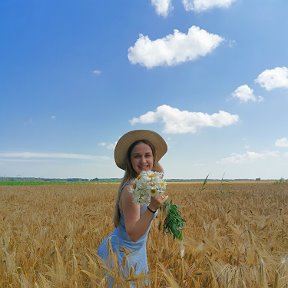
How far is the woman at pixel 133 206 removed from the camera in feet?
8.14

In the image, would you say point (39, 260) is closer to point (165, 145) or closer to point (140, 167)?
point (140, 167)

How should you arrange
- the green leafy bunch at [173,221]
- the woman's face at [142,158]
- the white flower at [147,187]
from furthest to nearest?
the woman's face at [142,158]
the green leafy bunch at [173,221]
the white flower at [147,187]

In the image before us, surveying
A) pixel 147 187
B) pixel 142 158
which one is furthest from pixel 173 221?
pixel 147 187

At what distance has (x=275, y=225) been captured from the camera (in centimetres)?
501

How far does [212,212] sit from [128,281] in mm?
5372

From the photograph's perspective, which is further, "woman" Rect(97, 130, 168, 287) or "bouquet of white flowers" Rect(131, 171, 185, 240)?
"woman" Rect(97, 130, 168, 287)

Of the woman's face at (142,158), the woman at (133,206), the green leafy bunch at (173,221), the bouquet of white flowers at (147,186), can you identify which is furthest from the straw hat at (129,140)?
the bouquet of white flowers at (147,186)

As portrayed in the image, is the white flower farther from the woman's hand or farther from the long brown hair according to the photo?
the long brown hair

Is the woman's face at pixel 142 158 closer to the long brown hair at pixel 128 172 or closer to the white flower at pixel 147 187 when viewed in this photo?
the long brown hair at pixel 128 172

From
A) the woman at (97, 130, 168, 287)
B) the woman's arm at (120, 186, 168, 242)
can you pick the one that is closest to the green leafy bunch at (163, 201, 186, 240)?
the woman at (97, 130, 168, 287)

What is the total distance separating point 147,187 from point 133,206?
0.33 metres

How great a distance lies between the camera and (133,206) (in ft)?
8.27

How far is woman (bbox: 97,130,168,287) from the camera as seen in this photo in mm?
2482

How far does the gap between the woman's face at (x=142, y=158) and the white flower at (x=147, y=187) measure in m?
0.61
